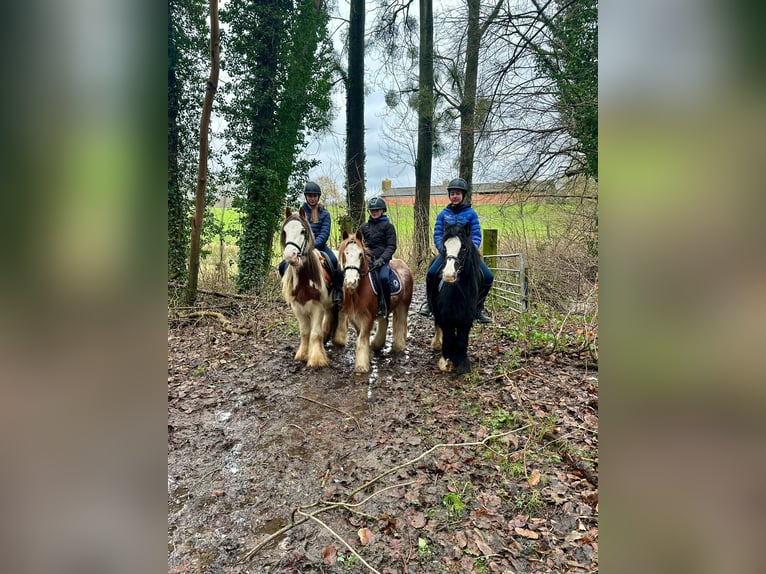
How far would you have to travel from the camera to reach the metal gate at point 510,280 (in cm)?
730

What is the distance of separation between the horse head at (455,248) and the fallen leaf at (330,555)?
8.44 ft

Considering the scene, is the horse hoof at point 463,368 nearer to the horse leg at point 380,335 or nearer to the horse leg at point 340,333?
the horse leg at point 380,335

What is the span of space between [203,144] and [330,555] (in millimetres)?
6646

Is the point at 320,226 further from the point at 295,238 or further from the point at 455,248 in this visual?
the point at 455,248

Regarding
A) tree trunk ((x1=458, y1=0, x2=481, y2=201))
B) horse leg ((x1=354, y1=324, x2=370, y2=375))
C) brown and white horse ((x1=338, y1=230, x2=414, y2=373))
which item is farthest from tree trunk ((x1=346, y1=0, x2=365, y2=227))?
horse leg ((x1=354, y1=324, x2=370, y2=375))

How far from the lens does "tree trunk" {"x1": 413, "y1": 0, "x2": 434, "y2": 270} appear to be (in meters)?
11.0

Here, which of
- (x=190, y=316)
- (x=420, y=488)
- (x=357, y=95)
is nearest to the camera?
(x=420, y=488)

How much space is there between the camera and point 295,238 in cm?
434

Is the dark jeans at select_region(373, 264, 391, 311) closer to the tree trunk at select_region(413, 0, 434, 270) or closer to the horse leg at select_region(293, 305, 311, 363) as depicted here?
the horse leg at select_region(293, 305, 311, 363)
